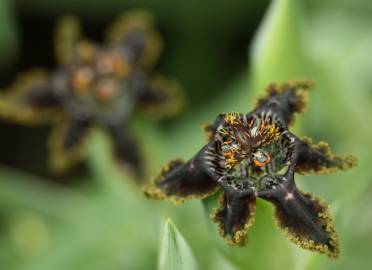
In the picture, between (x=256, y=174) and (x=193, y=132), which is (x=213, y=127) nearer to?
(x=256, y=174)

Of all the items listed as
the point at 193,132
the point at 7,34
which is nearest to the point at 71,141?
the point at 193,132

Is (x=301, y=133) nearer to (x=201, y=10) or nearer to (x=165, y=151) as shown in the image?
(x=165, y=151)

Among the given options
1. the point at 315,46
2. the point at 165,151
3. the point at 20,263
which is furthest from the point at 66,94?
the point at 315,46

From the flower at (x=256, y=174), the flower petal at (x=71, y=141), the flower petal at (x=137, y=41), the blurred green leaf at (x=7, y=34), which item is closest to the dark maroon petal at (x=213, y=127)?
the flower at (x=256, y=174)

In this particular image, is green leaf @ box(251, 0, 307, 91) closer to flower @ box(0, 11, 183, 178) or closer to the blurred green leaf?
flower @ box(0, 11, 183, 178)

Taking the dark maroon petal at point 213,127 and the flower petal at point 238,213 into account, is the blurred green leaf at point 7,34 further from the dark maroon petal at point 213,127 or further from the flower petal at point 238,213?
the flower petal at point 238,213

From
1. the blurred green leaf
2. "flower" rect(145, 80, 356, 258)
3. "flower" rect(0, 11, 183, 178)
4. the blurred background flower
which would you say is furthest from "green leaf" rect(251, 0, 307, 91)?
the blurred green leaf
